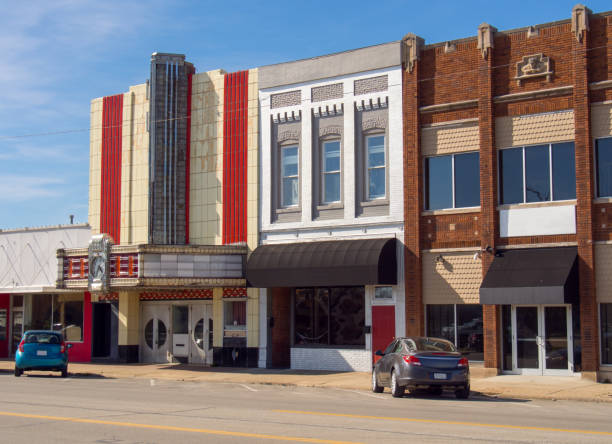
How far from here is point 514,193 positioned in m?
24.1

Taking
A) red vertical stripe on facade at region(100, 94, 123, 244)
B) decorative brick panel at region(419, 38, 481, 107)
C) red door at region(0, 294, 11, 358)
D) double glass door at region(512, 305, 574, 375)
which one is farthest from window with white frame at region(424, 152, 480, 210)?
red door at region(0, 294, 11, 358)

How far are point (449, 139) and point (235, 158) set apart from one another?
8.43 metres

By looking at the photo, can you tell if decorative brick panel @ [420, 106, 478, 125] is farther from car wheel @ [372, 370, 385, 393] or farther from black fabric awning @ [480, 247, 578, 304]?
car wheel @ [372, 370, 385, 393]

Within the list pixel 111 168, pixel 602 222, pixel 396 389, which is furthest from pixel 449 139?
pixel 111 168

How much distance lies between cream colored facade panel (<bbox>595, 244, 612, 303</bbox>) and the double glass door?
1.08 m

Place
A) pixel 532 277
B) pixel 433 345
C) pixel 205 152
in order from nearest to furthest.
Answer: pixel 433 345 < pixel 532 277 < pixel 205 152

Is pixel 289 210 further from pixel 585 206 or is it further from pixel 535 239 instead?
pixel 585 206

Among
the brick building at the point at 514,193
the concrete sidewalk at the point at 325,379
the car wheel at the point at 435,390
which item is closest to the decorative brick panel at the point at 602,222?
the brick building at the point at 514,193

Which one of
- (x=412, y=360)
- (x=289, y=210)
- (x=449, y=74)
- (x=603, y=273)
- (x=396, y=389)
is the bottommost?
(x=396, y=389)

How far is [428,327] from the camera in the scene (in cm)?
2548

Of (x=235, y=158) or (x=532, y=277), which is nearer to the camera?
(x=532, y=277)

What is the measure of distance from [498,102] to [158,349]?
16.7 metres

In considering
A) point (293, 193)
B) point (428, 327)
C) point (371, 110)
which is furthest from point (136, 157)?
point (428, 327)

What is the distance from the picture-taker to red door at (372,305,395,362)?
25922 mm
